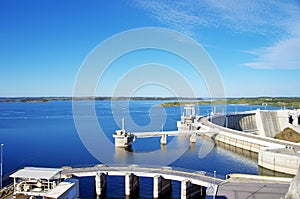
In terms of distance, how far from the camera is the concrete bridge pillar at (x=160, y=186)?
19203mm

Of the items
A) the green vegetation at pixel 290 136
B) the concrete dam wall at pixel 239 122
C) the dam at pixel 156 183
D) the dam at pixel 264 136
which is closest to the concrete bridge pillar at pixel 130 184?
the dam at pixel 156 183

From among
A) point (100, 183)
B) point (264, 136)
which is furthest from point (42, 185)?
point (264, 136)

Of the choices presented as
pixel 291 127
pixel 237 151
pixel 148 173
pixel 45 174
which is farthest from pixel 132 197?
pixel 291 127

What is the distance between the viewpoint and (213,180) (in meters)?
18.4

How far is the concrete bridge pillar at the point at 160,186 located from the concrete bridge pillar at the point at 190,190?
1674 mm

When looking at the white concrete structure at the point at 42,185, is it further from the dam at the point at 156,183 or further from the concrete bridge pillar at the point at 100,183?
the concrete bridge pillar at the point at 100,183

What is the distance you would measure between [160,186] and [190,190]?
2.00m

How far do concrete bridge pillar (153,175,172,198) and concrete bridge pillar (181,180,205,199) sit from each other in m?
1.67

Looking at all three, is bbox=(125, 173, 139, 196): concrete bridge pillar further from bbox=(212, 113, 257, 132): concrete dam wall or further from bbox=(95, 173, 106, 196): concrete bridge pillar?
bbox=(212, 113, 257, 132): concrete dam wall

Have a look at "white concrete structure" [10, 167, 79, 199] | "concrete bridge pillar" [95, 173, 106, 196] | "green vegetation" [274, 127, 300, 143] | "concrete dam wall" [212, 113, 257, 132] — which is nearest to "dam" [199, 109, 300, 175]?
"concrete dam wall" [212, 113, 257, 132]

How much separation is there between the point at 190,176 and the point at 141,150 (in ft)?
60.2

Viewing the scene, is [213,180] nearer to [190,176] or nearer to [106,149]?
[190,176]

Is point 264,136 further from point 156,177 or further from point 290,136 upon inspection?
point 156,177

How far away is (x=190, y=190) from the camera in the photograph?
1894 centimetres
